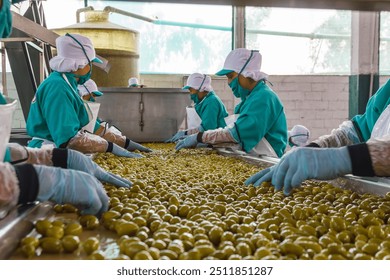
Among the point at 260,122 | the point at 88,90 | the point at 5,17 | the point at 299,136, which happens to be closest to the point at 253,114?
the point at 260,122

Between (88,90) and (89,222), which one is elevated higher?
(88,90)

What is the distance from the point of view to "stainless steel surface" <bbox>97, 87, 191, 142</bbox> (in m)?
5.98

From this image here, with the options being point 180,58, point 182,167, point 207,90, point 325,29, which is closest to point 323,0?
point 182,167

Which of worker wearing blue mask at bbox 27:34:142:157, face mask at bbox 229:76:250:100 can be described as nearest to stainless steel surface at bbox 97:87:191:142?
face mask at bbox 229:76:250:100

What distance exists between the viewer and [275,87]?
9.03 meters

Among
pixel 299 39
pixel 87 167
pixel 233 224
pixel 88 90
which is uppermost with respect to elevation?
pixel 299 39

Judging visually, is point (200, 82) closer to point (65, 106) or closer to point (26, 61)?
point (26, 61)

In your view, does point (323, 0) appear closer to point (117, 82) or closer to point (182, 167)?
point (182, 167)

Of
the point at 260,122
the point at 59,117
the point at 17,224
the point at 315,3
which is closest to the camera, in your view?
the point at 315,3

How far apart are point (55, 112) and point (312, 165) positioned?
7.17 feet

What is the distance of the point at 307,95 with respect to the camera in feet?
30.0

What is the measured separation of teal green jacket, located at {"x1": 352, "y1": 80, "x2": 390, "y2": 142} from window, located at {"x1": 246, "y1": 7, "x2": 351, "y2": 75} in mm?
6028
